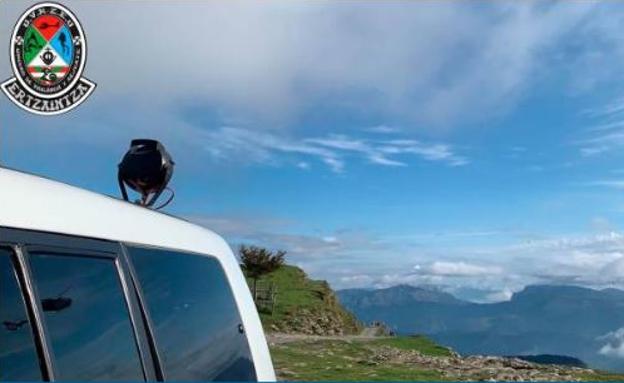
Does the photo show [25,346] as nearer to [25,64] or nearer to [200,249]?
[200,249]

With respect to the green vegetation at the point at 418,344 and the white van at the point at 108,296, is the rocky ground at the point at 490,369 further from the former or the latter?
the white van at the point at 108,296

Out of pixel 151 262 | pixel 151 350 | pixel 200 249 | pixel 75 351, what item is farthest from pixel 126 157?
pixel 75 351

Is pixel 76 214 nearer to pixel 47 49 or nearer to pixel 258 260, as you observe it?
pixel 47 49

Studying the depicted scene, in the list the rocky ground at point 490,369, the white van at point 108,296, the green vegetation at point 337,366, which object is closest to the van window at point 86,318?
the white van at point 108,296

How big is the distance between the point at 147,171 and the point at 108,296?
1099mm

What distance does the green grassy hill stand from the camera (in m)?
43.5

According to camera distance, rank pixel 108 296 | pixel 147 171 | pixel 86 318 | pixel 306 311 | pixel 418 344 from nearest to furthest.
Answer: pixel 86 318 → pixel 108 296 → pixel 147 171 → pixel 418 344 → pixel 306 311

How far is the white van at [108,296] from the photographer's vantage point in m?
1.77

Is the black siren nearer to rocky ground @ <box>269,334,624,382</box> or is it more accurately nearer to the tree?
rocky ground @ <box>269,334,624,382</box>

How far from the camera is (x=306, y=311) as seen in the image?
47406 millimetres

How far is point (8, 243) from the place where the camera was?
1.72m

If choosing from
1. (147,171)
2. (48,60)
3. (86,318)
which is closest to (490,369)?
(48,60)

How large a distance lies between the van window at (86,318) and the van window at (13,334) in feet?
0.25

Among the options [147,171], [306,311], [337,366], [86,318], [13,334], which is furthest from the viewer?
[306,311]
